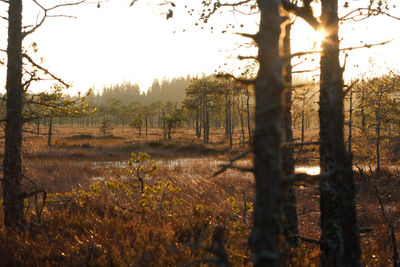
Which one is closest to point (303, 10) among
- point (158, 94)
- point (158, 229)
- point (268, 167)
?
point (268, 167)

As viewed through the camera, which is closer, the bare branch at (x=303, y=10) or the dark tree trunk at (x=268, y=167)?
the dark tree trunk at (x=268, y=167)

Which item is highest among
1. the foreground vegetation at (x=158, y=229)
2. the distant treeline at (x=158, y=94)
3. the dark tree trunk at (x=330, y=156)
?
the distant treeline at (x=158, y=94)

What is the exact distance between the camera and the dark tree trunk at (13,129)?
4.60 m

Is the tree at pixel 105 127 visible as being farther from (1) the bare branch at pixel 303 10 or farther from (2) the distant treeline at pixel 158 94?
(2) the distant treeline at pixel 158 94

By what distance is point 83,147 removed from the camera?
82.6 feet

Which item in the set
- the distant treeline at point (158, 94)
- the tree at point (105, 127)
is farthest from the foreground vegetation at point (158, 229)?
the distant treeline at point (158, 94)

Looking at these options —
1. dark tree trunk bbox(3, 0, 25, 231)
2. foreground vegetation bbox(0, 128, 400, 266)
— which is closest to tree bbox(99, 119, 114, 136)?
foreground vegetation bbox(0, 128, 400, 266)

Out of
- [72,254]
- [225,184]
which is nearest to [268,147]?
[72,254]

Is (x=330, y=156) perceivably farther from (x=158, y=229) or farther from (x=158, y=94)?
(x=158, y=94)

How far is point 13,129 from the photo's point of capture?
459 centimetres

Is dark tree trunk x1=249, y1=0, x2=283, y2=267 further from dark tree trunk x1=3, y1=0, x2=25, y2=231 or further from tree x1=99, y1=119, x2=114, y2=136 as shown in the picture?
tree x1=99, y1=119, x2=114, y2=136

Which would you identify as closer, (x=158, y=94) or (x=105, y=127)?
(x=105, y=127)

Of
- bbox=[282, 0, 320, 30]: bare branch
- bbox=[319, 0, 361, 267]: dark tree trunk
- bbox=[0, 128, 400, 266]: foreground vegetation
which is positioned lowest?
bbox=[0, 128, 400, 266]: foreground vegetation

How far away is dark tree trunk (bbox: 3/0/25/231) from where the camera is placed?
460 cm
